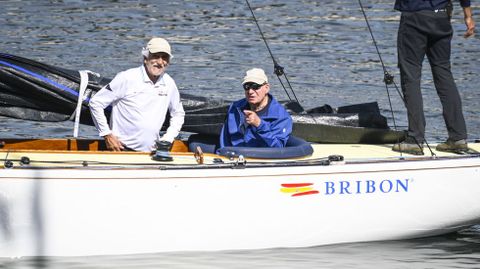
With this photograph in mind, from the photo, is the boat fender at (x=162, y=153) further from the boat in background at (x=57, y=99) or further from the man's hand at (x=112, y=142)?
the boat in background at (x=57, y=99)

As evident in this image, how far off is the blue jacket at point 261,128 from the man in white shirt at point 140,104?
39cm

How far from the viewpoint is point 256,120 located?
830cm

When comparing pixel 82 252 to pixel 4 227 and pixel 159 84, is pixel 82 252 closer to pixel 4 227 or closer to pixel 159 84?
pixel 4 227

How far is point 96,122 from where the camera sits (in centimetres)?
845

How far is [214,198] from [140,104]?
874mm

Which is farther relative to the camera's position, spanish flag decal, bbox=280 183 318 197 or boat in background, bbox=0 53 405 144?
boat in background, bbox=0 53 405 144

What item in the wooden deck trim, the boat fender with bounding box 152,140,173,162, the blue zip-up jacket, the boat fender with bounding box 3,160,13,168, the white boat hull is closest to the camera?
the boat fender with bounding box 3,160,13,168

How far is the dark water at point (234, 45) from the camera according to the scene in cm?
1488

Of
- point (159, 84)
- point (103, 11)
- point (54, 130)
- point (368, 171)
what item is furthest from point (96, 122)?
point (103, 11)

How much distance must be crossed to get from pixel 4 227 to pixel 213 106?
1847mm

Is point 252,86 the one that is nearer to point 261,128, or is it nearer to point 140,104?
point 261,128

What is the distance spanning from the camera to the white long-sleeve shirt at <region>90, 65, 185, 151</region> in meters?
8.41

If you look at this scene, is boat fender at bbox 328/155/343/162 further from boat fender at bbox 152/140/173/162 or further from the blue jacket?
boat fender at bbox 152/140/173/162

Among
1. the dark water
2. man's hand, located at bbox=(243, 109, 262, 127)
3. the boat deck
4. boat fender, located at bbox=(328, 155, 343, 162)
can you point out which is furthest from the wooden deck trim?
the dark water
